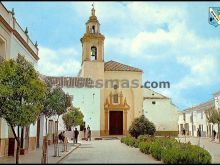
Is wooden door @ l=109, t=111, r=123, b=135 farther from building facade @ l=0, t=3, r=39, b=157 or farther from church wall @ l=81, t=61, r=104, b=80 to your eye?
building facade @ l=0, t=3, r=39, b=157

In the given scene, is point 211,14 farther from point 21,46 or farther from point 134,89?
point 134,89

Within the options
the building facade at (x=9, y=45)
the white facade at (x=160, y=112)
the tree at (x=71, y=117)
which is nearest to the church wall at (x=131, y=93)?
the white facade at (x=160, y=112)

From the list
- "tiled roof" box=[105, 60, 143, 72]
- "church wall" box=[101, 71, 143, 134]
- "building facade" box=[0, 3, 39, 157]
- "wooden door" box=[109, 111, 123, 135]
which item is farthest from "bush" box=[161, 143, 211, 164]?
"tiled roof" box=[105, 60, 143, 72]

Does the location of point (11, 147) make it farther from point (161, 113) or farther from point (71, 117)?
point (161, 113)

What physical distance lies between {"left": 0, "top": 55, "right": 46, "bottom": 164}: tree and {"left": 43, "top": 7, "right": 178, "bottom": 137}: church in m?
34.0

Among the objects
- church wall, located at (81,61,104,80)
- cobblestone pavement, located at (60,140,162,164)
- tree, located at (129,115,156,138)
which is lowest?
cobblestone pavement, located at (60,140,162,164)

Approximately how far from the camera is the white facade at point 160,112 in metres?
59.6

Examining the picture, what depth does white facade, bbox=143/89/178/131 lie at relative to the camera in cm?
5956

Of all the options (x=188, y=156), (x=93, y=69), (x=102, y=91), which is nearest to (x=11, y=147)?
(x=188, y=156)

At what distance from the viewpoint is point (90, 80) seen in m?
52.2

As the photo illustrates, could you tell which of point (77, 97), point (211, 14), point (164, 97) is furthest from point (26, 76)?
point (164, 97)

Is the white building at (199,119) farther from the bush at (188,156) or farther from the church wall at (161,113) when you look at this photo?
the bush at (188,156)

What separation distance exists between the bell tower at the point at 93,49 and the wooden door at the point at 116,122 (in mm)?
5441

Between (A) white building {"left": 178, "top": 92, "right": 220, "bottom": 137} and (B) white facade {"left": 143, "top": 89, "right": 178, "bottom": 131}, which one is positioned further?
(B) white facade {"left": 143, "top": 89, "right": 178, "bottom": 131}
